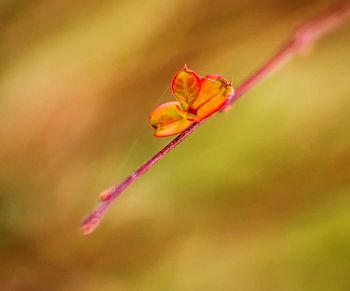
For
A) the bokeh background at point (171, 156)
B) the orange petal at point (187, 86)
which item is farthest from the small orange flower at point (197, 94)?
the bokeh background at point (171, 156)

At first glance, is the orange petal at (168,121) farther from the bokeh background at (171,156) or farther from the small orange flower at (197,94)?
the bokeh background at (171,156)

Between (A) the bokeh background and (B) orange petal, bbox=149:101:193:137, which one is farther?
(A) the bokeh background

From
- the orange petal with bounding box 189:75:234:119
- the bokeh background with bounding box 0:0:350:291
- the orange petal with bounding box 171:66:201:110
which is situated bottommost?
the orange petal with bounding box 189:75:234:119

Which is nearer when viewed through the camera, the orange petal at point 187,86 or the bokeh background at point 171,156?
the orange petal at point 187,86

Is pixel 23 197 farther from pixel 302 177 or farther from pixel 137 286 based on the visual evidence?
pixel 302 177

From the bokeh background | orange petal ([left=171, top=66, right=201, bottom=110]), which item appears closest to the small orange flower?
orange petal ([left=171, top=66, right=201, bottom=110])

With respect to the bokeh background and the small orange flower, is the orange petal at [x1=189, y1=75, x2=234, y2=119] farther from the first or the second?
the bokeh background

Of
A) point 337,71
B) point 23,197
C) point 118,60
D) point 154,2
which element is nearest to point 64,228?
point 23,197
